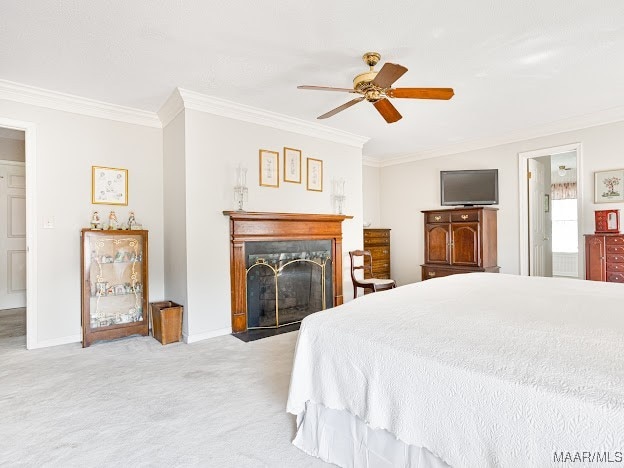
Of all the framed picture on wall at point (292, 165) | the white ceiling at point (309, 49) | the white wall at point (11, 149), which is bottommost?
the framed picture on wall at point (292, 165)

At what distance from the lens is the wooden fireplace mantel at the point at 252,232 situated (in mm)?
3697

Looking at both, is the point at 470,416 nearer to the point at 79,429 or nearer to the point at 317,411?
the point at 317,411

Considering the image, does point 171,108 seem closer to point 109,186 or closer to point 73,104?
point 73,104

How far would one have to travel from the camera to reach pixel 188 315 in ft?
11.3

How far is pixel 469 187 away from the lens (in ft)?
17.3

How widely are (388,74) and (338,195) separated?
8.27 ft

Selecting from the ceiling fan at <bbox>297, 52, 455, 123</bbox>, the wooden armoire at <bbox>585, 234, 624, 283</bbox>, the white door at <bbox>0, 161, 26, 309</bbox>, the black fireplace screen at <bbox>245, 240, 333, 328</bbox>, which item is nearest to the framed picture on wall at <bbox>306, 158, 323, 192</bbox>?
the black fireplace screen at <bbox>245, 240, 333, 328</bbox>

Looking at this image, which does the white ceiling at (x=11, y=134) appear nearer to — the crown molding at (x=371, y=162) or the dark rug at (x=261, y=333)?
the dark rug at (x=261, y=333)

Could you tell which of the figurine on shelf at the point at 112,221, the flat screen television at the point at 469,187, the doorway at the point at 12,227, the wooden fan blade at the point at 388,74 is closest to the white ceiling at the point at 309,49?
the wooden fan blade at the point at 388,74

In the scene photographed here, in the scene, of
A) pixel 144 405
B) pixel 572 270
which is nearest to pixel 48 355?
pixel 144 405

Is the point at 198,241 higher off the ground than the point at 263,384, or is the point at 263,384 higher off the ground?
the point at 198,241

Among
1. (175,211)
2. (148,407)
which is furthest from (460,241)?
(148,407)

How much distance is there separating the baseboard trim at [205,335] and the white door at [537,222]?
4.15 meters

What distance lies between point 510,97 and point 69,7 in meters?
3.79
